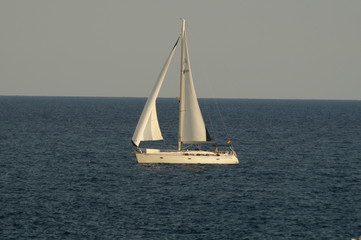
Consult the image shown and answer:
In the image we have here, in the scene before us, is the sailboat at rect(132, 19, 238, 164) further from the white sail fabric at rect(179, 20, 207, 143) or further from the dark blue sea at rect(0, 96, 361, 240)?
the dark blue sea at rect(0, 96, 361, 240)

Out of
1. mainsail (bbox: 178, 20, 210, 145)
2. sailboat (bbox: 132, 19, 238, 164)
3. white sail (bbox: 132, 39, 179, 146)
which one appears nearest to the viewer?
white sail (bbox: 132, 39, 179, 146)

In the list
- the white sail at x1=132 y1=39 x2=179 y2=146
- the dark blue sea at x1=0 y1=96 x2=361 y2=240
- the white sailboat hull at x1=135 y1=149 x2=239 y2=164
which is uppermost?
the white sail at x1=132 y1=39 x2=179 y2=146

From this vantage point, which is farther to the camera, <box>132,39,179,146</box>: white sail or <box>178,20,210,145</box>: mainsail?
<box>178,20,210,145</box>: mainsail

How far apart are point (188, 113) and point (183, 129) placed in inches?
73.8

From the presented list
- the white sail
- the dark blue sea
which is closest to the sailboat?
the white sail

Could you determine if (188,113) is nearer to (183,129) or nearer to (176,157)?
(183,129)

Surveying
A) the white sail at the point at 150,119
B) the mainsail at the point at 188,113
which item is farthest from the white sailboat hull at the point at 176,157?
the white sail at the point at 150,119

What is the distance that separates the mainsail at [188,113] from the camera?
69750mm

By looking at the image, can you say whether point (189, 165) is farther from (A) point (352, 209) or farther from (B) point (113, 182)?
(A) point (352, 209)

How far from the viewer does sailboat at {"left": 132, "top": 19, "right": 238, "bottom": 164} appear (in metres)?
68.2

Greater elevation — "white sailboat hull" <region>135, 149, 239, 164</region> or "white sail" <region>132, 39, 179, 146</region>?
"white sail" <region>132, 39, 179, 146</region>

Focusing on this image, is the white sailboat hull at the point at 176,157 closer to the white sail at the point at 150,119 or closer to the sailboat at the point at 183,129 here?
the sailboat at the point at 183,129

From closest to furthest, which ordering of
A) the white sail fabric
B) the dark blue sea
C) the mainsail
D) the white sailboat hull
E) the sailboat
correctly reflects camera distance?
the dark blue sea, the sailboat, the white sailboat hull, the mainsail, the white sail fabric

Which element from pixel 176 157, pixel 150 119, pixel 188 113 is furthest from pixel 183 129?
pixel 150 119
